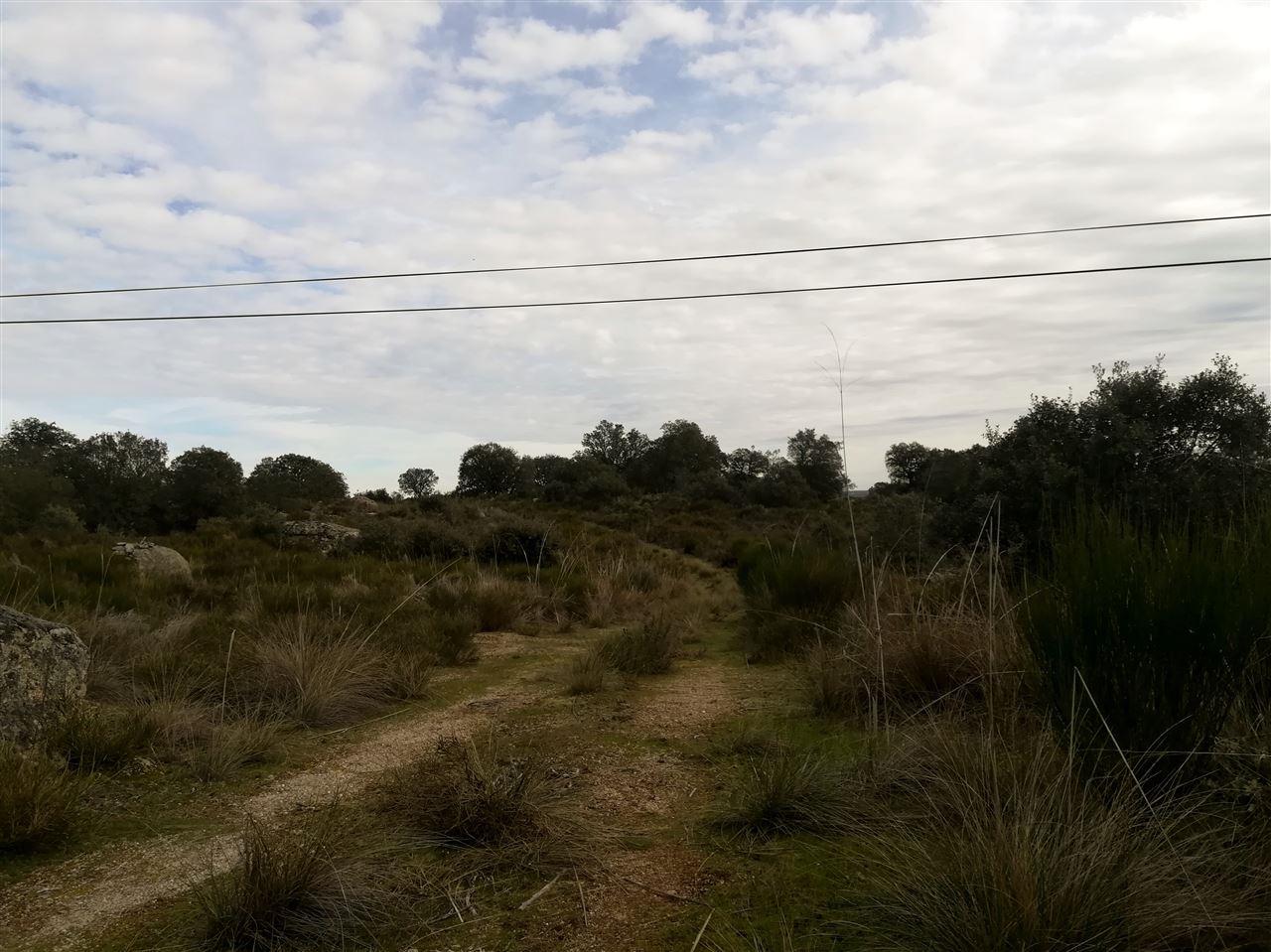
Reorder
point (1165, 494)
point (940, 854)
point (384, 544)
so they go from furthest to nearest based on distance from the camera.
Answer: point (384, 544)
point (1165, 494)
point (940, 854)

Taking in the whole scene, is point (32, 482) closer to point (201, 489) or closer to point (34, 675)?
point (201, 489)

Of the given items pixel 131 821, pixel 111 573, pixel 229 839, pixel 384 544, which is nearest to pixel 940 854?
pixel 229 839

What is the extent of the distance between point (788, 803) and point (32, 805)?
10.7ft

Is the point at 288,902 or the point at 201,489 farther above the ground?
the point at 201,489

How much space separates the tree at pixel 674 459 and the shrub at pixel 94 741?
40776mm

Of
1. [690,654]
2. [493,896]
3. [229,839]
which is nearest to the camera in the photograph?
[493,896]

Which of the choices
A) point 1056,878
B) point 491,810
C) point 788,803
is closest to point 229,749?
point 491,810

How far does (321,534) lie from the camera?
744 inches

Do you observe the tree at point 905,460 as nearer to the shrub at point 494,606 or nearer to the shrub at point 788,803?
the shrub at point 494,606

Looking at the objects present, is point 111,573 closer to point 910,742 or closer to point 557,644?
point 557,644

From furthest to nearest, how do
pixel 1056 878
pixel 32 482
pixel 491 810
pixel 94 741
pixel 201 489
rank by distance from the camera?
pixel 201 489 < pixel 32 482 < pixel 94 741 < pixel 491 810 < pixel 1056 878

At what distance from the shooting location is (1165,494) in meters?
6.89

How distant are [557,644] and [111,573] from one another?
5935 millimetres

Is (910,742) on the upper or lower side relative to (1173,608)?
lower
